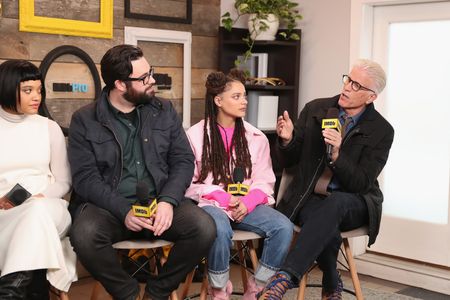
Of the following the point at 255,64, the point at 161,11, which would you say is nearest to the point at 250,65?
the point at 255,64

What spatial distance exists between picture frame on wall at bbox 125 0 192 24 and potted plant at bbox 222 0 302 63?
236mm

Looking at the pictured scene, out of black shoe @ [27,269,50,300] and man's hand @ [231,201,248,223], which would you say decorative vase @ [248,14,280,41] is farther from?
black shoe @ [27,269,50,300]

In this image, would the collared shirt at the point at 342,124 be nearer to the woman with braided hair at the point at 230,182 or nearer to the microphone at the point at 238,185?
the woman with braided hair at the point at 230,182

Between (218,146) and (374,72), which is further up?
(374,72)

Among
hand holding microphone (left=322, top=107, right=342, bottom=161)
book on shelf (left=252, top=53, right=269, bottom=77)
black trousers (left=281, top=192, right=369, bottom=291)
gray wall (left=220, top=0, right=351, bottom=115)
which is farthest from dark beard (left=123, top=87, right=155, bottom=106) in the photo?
gray wall (left=220, top=0, right=351, bottom=115)

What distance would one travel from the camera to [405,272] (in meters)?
4.13

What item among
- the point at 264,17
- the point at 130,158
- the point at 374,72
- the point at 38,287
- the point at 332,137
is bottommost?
the point at 38,287

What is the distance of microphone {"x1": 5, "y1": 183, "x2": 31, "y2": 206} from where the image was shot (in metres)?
2.83

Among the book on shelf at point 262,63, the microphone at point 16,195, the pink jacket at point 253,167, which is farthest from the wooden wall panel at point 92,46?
the microphone at point 16,195

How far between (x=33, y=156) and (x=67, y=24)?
99 centimetres

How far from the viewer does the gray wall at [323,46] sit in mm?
4312

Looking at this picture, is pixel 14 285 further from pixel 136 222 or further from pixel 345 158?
pixel 345 158

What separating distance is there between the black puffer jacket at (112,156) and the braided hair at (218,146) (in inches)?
5.4

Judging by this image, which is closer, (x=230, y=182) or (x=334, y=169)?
(x=334, y=169)
